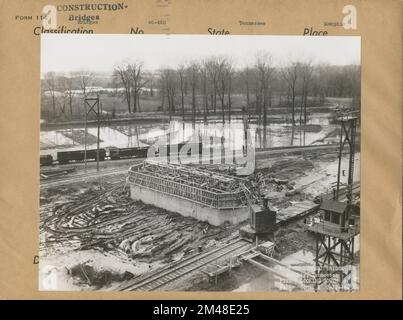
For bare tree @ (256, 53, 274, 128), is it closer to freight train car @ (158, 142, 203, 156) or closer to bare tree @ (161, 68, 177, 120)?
freight train car @ (158, 142, 203, 156)

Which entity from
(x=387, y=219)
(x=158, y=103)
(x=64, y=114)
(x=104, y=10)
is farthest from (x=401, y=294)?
(x=104, y=10)

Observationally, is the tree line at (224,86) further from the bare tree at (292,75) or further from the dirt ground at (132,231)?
the dirt ground at (132,231)

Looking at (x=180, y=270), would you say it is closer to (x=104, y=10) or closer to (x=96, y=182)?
(x=96, y=182)

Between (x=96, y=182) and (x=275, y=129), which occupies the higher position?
(x=275, y=129)

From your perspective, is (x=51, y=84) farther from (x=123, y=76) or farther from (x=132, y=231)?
(x=132, y=231)

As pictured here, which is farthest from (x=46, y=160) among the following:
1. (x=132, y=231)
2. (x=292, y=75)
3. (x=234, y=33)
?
(x=292, y=75)

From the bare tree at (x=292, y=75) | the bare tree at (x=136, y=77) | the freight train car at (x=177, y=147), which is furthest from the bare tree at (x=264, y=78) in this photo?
the bare tree at (x=136, y=77)

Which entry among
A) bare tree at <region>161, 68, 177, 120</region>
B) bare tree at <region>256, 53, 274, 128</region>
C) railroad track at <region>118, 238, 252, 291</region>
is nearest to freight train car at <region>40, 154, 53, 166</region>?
bare tree at <region>161, 68, 177, 120</region>
